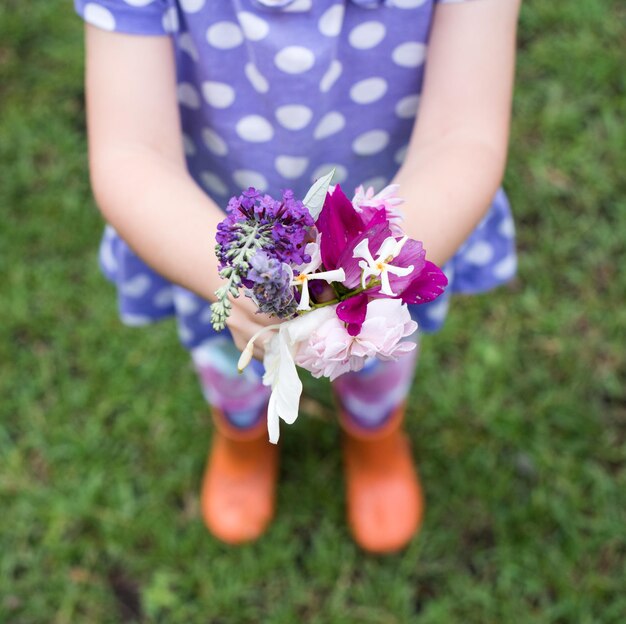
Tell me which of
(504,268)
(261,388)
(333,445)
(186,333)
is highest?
(504,268)

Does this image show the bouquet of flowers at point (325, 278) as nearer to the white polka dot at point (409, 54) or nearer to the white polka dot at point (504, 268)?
the white polka dot at point (409, 54)

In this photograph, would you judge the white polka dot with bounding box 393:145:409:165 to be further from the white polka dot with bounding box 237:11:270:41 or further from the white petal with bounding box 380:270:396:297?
the white petal with bounding box 380:270:396:297

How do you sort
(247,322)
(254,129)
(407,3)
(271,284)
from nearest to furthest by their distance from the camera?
(271,284) → (247,322) → (407,3) → (254,129)

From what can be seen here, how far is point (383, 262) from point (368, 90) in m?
0.47

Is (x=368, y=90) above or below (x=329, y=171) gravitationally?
above

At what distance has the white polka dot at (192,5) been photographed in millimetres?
1048

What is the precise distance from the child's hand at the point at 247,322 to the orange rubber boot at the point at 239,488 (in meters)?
0.81

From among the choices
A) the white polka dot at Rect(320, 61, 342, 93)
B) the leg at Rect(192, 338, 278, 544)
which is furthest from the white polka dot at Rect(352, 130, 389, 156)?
the leg at Rect(192, 338, 278, 544)

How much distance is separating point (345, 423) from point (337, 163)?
0.69 metres

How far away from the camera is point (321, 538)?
1804 millimetres

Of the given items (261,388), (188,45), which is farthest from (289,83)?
(261,388)

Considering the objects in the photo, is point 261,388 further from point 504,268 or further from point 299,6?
point 299,6

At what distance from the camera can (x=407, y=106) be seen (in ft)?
3.89

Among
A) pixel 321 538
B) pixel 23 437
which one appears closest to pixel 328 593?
pixel 321 538
